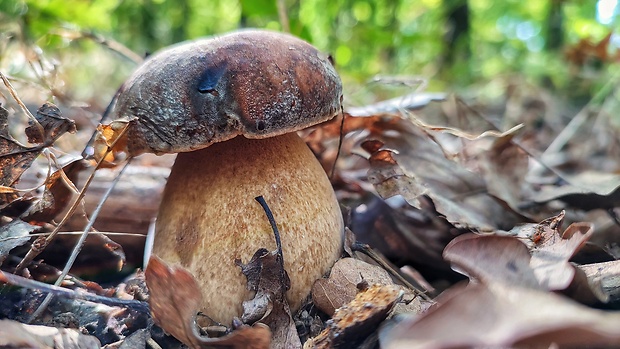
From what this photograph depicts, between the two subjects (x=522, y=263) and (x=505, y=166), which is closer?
(x=522, y=263)

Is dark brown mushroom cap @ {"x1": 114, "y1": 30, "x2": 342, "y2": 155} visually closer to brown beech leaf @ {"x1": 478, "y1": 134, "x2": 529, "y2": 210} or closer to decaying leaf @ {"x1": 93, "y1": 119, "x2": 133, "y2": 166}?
decaying leaf @ {"x1": 93, "y1": 119, "x2": 133, "y2": 166}

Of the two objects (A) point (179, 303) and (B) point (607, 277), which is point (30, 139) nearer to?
(A) point (179, 303)

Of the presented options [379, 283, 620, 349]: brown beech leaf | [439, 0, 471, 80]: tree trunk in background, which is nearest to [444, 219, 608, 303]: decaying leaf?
[379, 283, 620, 349]: brown beech leaf

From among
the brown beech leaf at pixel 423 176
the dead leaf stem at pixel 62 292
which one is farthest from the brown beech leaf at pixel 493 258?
the dead leaf stem at pixel 62 292

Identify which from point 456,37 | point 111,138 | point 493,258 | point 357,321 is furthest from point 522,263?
point 456,37

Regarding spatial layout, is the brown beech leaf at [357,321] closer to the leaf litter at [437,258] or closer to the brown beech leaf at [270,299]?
the leaf litter at [437,258]

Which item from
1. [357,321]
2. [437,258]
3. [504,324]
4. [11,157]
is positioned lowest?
[437,258]
